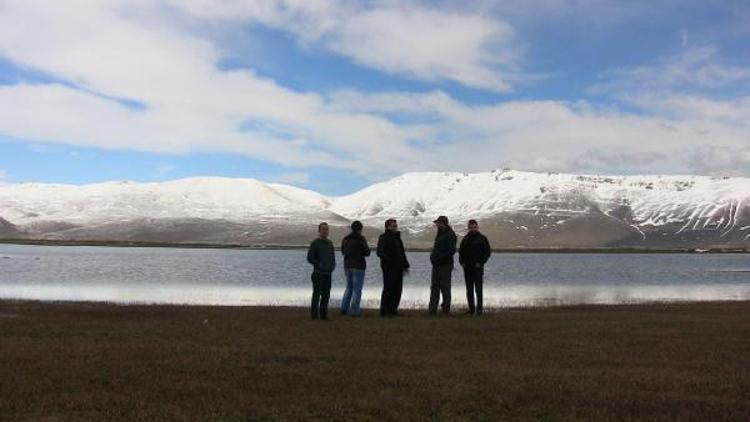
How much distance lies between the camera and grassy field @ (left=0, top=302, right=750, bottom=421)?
978 centimetres

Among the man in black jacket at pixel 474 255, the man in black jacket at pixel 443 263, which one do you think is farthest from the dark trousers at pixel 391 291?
the man in black jacket at pixel 474 255

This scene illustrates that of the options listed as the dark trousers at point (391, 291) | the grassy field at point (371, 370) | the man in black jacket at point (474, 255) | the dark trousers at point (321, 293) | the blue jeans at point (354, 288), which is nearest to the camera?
the grassy field at point (371, 370)

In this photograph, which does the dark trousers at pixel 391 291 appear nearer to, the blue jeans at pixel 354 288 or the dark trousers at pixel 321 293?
the blue jeans at pixel 354 288

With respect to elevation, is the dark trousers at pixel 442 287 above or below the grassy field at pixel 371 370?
above

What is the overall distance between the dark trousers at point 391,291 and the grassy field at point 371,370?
8.01ft

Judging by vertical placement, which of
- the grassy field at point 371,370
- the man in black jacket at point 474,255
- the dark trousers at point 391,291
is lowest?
the grassy field at point 371,370

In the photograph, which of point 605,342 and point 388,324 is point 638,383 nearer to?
point 605,342

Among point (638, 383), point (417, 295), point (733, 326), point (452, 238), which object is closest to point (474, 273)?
point (452, 238)

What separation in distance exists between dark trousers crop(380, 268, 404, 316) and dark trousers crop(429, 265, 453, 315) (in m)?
1.10

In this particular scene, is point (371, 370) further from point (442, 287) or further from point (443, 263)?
point (443, 263)

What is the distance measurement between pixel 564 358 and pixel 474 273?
9.52m

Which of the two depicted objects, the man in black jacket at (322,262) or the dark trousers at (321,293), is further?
the man in black jacket at (322,262)

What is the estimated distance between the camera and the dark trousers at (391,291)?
887 inches

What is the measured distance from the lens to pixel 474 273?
23391 millimetres
